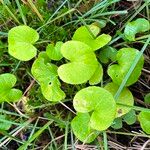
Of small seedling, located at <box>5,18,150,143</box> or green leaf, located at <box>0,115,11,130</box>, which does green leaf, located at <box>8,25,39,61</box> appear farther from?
green leaf, located at <box>0,115,11,130</box>

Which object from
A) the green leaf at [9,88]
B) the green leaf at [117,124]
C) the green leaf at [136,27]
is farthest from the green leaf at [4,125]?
the green leaf at [136,27]

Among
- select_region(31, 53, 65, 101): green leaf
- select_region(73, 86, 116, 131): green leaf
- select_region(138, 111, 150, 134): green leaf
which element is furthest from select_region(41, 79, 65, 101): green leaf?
select_region(138, 111, 150, 134): green leaf

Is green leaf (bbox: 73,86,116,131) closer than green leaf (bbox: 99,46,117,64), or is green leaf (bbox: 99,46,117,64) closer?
green leaf (bbox: 73,86,116,131)

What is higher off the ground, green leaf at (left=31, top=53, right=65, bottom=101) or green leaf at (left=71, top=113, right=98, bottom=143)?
green leaf at (left=31, top=53, right=65, bottom=101)

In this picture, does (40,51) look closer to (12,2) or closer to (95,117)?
(12,2)

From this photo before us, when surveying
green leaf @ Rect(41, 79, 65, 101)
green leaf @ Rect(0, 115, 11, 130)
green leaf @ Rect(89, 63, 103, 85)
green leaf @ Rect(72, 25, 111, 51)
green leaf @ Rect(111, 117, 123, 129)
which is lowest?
green leaf @ Rect(111, 117, 123, 129)
